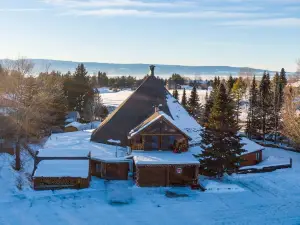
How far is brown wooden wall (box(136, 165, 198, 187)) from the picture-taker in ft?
78.8

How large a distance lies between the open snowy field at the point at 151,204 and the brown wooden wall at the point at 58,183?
0.51 metres

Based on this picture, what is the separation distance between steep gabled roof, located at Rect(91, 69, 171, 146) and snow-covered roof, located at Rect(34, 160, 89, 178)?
510 centimetres

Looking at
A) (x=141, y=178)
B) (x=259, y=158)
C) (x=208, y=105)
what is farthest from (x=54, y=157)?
(x=208, y=105)

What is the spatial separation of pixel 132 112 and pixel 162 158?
6640mm

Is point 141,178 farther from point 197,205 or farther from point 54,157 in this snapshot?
point 54,157

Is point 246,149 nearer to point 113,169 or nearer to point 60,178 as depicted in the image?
point 113,169

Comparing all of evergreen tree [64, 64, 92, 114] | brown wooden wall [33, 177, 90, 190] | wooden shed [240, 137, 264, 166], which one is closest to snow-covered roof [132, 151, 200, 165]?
brown wooden wall [33, 177, 90, 190]

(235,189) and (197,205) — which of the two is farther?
(235,189)

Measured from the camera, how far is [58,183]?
75.6 ft

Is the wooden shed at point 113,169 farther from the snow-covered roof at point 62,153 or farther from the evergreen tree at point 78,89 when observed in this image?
the evergreen tree at point 78,89

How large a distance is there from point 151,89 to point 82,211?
1461cm

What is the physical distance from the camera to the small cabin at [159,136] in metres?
26.1

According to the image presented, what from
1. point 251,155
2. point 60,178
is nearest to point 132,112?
point 60,178

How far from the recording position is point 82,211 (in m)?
19.6
